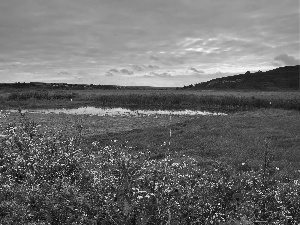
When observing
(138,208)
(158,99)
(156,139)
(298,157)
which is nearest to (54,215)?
(138,208)

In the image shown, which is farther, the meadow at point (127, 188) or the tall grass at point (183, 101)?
the tall grass at point (183, 101)

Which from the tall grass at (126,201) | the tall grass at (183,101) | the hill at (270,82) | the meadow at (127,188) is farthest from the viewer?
the hill at (270,82)

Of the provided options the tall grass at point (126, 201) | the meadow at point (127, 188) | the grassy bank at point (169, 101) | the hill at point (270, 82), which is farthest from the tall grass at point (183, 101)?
the hill at point (270, 82)

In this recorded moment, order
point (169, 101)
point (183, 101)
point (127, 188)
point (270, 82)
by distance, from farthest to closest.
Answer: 1. point (270, 82)
2. point (183, 101)
3. point (169, 101)
4. point (127, 188)

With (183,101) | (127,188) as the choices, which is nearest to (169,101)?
(183,101)

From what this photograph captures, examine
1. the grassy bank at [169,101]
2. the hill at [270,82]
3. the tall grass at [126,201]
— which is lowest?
the tall grass at [126,201]

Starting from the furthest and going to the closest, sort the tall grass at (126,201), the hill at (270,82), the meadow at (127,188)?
the hill at (270,82) < the meadow at (127,188) < the tall grass at (126,201)

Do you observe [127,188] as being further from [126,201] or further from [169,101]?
[169,101]

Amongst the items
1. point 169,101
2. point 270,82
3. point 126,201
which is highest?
point 270,82

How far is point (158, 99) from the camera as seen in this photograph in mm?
71188

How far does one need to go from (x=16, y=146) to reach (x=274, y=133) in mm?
18832

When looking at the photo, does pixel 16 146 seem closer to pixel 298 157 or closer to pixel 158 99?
pixel 298 157

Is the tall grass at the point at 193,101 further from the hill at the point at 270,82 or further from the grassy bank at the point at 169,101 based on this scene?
the hill at the point at 270,82

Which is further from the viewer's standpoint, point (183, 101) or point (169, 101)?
point (183, 101)
